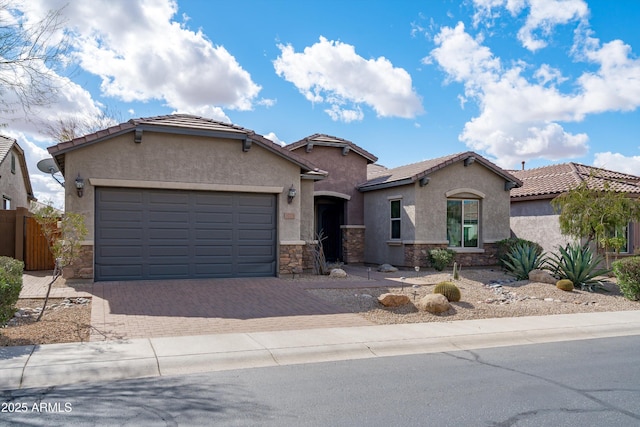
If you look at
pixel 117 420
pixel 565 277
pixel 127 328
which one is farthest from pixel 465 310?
pixel 117 420

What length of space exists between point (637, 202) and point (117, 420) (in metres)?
16.8

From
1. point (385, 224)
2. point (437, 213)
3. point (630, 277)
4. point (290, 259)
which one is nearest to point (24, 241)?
point (290, 259)

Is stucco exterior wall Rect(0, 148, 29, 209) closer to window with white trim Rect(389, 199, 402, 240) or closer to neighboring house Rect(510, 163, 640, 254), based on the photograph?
window with white trim Rect(389, 199, 402, 240)

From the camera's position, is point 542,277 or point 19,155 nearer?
point 542,277

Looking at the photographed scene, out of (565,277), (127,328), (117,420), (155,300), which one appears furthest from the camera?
(565,277)

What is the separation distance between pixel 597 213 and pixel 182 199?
12.4 meters

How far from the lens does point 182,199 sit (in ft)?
46.5

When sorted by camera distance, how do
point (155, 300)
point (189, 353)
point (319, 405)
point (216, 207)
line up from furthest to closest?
point (216, 207) → point (155, 300) → point (189, 353) → point (319, 405)

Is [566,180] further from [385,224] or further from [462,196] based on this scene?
[385,224]

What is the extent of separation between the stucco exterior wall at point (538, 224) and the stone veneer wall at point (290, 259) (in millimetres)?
10431

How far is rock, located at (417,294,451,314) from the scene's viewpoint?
36.3 ft

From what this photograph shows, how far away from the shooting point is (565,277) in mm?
15672

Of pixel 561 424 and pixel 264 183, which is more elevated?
pixel 264 183

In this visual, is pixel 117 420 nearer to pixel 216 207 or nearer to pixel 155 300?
pixel 155 300
